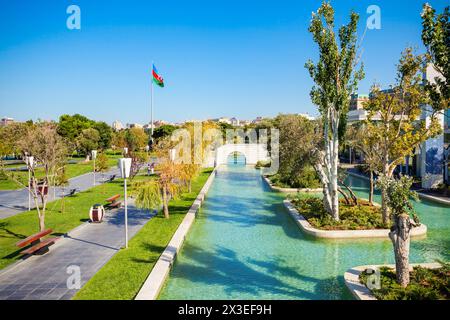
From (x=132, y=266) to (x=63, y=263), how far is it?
2155 millimetres

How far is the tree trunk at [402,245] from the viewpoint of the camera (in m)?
8.09

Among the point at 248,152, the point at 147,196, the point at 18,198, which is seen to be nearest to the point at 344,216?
the point at 147,196

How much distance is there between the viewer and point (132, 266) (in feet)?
31.3

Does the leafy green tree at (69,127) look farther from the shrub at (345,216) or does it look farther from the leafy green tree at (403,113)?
the leafy green tree at (403,113)

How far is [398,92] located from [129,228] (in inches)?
521

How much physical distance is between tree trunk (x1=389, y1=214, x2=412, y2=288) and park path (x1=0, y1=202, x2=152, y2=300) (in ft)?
25.4

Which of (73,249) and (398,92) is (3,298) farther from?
(398,92)

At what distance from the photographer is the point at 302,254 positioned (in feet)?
36.9

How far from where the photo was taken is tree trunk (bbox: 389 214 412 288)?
318 inches

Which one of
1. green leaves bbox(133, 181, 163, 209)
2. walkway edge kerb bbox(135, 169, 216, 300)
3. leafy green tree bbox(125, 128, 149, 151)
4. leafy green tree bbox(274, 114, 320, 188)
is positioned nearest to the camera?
walkway edge kerb bbox(135, 169, 216, 300)

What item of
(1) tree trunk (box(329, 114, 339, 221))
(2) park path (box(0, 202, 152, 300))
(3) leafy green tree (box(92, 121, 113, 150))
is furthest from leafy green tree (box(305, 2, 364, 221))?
(3) leafy green tree (box(92, 121, 113, 150))

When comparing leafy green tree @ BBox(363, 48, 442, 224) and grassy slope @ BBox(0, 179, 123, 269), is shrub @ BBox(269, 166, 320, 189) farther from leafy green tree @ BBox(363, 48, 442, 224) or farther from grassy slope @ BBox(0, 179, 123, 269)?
grassy slope @ BBox(0, 179, 123, 269)

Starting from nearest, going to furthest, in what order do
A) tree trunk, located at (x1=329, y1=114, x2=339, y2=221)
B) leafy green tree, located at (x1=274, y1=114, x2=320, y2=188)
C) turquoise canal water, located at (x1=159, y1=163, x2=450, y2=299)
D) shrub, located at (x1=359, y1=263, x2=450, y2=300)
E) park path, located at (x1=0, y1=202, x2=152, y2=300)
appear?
shrub, located at (x1=359, y1=263, x2=450, y2=300) < park path, located at (x1=0, y1=202, x2=152, y2=300) < turquoise canal water, located at (x1=159, y1=163, x2=450, y2=299) < tree trunk, located at (x1=329, y1=114, x2=339, y2=221) < leafy green tree, located at (x1=274, y1=114, x2=320, y2=188)
